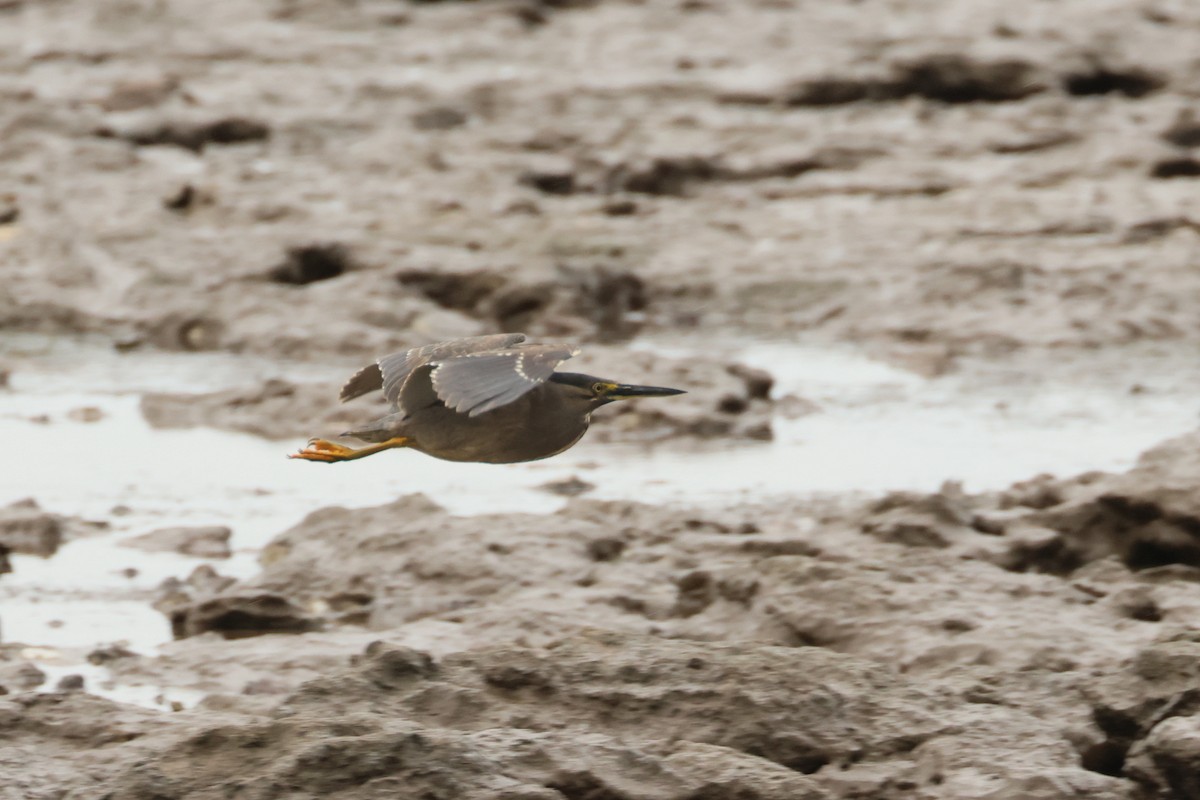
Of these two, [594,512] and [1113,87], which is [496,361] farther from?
[1113,87]

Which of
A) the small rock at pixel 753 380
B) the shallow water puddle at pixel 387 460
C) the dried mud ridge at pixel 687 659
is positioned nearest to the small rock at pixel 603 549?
the dried mud ridge at pixel 687 659

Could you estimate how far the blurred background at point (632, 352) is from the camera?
4.92 m

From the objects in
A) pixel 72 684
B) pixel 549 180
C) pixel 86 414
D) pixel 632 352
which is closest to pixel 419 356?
pixel 72 684

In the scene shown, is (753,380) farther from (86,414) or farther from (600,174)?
(600,174)

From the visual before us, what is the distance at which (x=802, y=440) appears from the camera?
7355 millimetres

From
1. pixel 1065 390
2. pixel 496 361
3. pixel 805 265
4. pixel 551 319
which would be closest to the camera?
pixel 496 361

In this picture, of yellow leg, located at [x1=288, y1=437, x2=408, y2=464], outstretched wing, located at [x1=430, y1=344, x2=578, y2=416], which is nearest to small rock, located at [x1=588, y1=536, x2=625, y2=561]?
yellow leg, located at [x1=288, y1=437, x2=408, y2=464]

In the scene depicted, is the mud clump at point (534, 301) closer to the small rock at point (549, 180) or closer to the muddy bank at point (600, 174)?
the muddy bank at point (600, 174)

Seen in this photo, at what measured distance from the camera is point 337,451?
16.3 feet

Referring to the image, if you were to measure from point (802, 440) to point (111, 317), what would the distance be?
3020 millimetres

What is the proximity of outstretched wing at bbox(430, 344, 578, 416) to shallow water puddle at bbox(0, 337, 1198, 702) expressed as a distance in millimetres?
1555

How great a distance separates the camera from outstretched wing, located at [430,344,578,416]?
4207 millimetres

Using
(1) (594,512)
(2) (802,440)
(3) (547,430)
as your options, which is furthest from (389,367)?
(2) (802,440)

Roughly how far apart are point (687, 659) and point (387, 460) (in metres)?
2.88
